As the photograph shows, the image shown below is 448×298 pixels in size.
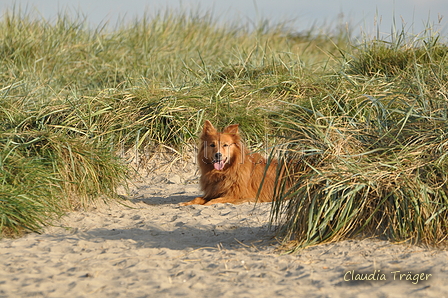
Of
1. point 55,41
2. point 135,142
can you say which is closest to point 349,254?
point 135,142

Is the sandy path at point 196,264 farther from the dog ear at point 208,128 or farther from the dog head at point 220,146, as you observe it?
the dog ear at point 208,128

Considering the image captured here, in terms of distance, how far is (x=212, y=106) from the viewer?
738 cm

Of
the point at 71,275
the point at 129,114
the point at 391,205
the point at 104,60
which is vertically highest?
the point at 104,60

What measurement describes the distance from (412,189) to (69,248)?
8.56ft

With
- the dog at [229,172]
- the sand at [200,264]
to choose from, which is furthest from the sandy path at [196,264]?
the dog at [229,172]

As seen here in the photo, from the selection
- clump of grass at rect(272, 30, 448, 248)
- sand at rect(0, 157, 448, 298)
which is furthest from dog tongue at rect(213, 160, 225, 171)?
clump of grass at rect(272, 30, 448, 248)

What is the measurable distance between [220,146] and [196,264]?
2.41 meters

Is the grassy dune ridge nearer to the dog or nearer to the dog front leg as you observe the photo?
the dog

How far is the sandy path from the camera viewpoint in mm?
3080

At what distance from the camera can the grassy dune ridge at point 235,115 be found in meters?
3.78

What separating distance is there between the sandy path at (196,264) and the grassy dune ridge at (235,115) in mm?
234

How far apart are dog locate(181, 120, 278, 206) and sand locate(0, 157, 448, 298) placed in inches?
47.7

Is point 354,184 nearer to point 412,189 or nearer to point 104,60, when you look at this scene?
point 412,189

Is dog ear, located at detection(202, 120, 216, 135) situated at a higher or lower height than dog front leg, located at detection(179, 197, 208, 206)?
higher
